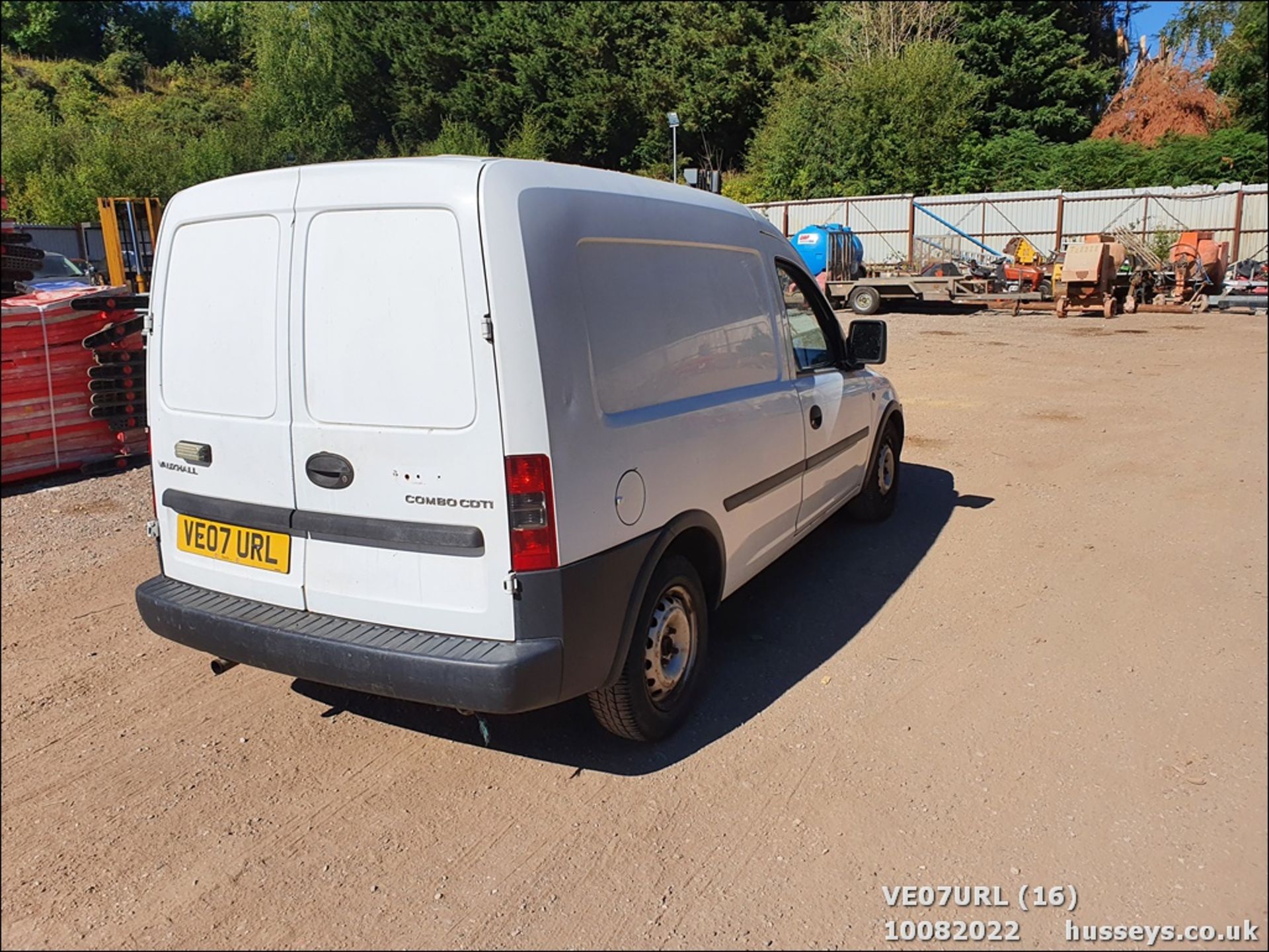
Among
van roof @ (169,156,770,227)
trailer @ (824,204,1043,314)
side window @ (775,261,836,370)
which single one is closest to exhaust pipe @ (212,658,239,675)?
van roof @ (169,156,770,227)

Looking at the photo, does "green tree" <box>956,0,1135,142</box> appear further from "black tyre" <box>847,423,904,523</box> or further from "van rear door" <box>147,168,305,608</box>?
"van rear door" <box>147,168,305,608</box>

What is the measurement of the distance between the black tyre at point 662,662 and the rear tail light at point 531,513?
585mm

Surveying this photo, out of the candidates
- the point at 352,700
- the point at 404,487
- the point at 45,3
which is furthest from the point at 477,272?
the point at 352,700

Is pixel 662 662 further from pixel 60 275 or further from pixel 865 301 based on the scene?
pixel 865 301

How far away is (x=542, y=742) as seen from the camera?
3629 millimetres

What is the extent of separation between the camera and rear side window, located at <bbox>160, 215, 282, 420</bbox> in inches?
125

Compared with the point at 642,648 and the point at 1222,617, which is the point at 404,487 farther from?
the point at 1222,617

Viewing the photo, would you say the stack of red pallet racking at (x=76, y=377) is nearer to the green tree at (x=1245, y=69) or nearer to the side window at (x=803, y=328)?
the side window at (x=803, y=328)

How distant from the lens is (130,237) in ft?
51.7

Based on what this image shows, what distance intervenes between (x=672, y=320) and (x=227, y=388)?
5.47 ft

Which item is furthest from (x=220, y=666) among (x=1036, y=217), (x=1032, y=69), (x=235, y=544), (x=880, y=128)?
(x=1032, y=69)

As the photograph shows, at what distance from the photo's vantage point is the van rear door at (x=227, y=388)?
125 inches

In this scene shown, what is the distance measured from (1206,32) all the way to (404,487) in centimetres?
2800

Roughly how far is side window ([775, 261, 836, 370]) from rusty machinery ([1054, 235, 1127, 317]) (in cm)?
1698
